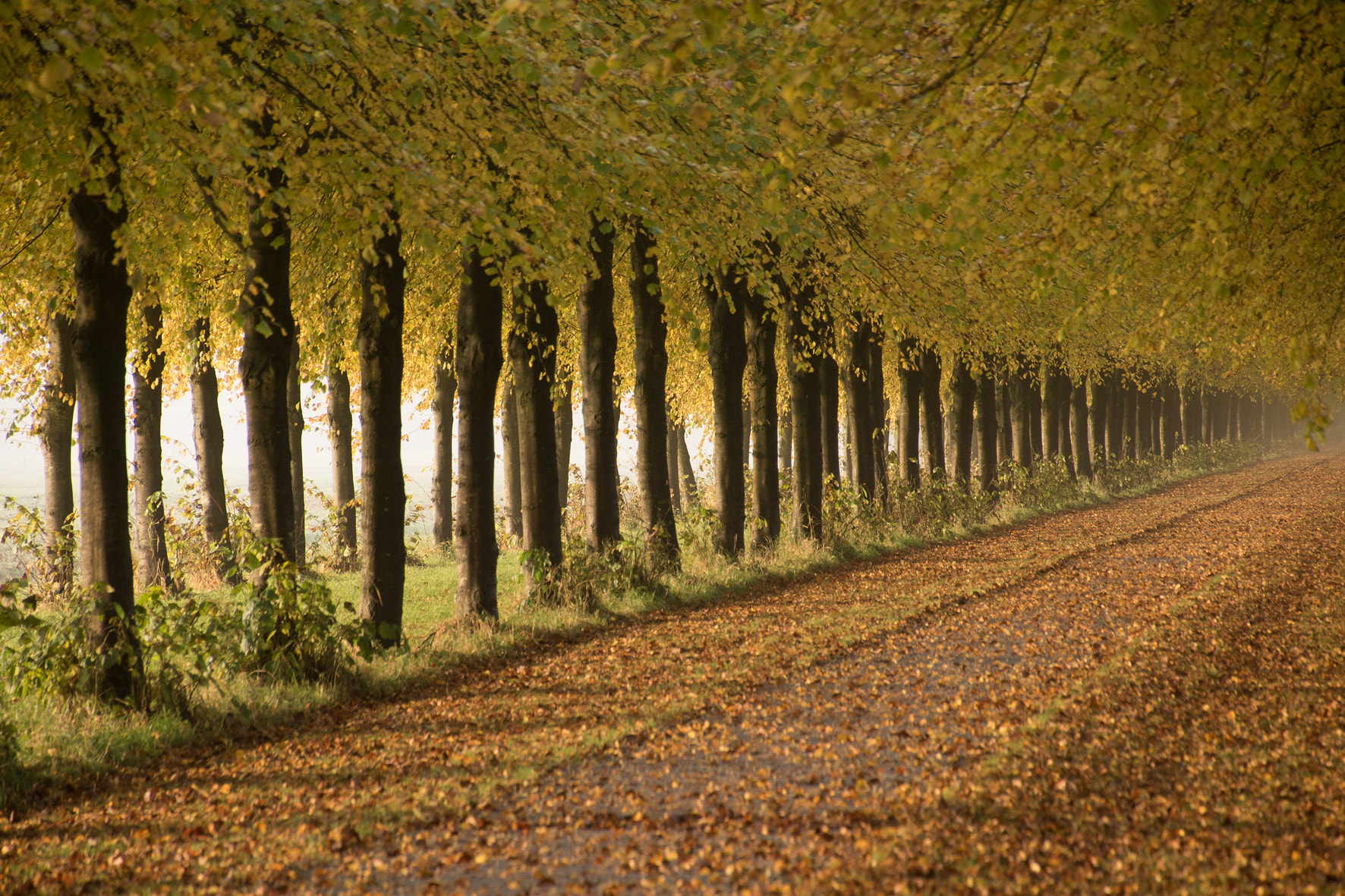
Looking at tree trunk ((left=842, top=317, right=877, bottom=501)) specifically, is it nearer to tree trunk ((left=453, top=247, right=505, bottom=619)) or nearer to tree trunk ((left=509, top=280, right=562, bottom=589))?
tree trunk ((left=509, top=280, right=562, bottom=589))

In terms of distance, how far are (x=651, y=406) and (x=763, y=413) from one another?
9.98 ft

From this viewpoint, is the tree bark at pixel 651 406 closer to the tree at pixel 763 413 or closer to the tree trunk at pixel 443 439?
the tree at pixel 763 413

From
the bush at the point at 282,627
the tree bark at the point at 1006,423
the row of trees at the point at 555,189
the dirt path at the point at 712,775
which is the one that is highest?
the row of trees at the point at 555,189

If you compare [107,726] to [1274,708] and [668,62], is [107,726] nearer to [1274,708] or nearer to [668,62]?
[668,62]

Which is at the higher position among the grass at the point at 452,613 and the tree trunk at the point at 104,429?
the tree trunk at the point at 104,429

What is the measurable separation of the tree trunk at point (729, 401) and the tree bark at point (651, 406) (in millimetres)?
1367

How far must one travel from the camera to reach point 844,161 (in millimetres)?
11086

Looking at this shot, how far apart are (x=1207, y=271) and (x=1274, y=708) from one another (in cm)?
323

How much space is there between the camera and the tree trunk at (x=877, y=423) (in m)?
20.2

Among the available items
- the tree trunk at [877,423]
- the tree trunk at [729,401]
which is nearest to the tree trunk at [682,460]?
the tree trunk at [877,423]

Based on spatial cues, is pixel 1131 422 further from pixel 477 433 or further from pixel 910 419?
pixel 477 433

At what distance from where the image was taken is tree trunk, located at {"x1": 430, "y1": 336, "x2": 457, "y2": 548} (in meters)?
18.0

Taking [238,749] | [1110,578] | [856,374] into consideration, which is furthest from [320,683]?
[856,374]

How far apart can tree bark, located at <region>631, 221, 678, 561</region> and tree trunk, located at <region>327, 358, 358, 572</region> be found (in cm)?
655
